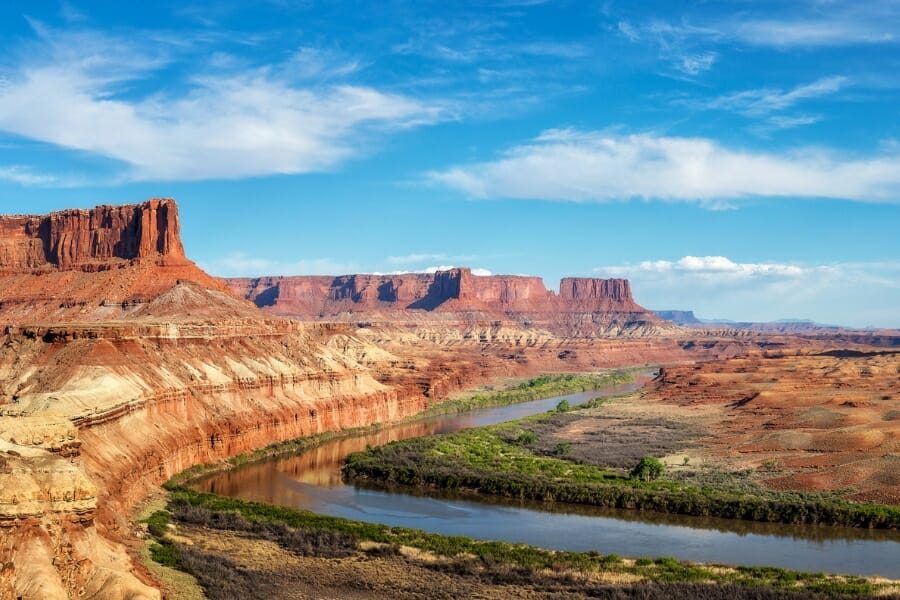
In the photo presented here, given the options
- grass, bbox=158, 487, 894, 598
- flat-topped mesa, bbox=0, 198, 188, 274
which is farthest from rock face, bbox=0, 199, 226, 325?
grass, bbox=158, 487, 894, 598

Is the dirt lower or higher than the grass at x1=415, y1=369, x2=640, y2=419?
higher

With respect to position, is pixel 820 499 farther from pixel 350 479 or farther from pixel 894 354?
pixel 894 354

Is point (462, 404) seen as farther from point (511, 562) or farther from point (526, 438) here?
point (511, 562)

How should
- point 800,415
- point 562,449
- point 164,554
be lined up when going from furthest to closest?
1. point 800,415
2. point 562,449
3. point 164,554

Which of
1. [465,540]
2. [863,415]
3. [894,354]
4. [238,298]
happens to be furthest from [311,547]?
[894,354]

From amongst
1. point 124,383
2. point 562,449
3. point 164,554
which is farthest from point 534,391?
point 164,554

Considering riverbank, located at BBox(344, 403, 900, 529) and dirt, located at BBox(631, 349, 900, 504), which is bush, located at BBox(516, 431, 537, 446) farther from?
dirt, located at BBox(631, 349, 900, 504)
